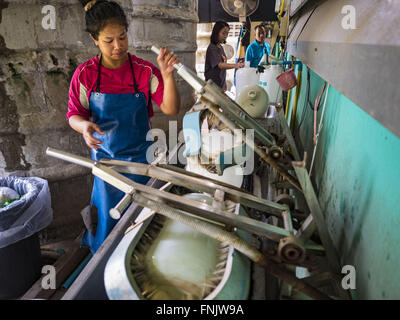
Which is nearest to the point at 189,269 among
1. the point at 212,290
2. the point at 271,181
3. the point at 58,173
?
the point at 212,290

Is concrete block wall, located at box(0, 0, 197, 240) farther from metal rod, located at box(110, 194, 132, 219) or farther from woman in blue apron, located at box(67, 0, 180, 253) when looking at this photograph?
metal rod, located at box(110, 194, 132, 219)

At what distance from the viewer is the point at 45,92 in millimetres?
2299

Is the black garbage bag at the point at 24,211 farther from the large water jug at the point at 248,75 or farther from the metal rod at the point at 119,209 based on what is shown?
the large water jug at the point at 248,75

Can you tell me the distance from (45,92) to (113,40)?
123cm

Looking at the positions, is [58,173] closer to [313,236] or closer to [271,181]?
[271,181]

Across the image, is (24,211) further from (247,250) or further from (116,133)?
(247,250)

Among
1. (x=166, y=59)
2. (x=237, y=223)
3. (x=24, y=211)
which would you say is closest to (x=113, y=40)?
(x=166, y=59)

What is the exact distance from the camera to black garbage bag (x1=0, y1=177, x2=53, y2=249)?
6.23 feet

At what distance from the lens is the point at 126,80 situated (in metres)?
1.66

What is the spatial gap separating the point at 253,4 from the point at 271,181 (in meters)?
4.06

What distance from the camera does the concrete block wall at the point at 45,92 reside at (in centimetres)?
212

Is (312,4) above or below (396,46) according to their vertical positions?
above

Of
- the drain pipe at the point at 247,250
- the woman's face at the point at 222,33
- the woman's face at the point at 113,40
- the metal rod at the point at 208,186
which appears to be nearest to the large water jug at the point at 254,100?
the woman's face at the point at 113,40

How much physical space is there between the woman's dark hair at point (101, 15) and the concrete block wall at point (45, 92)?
1017 mm
